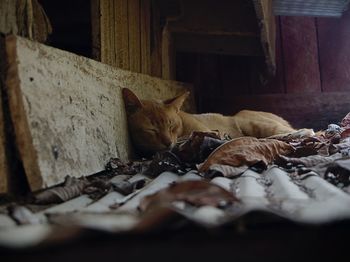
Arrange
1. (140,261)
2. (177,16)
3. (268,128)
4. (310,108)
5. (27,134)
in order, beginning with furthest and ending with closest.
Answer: (310,108), (177,16), (268,128), (27,134), (140,261)

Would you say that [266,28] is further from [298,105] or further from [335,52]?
[335,52]

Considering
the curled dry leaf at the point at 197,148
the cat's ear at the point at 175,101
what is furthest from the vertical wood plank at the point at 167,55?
the curled dry leaf at the point at 197,148

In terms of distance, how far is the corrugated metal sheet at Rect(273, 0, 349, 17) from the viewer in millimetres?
5238

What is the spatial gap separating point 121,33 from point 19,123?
2.21 metres

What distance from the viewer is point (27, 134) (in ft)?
6.18

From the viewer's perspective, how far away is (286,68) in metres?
5.88

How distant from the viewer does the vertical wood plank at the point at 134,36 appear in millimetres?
4168

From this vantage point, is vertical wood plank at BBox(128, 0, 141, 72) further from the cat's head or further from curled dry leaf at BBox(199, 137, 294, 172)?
curled dry leaf at BBox(199, 137, 294, 172)

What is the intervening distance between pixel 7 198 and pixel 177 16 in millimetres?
3493

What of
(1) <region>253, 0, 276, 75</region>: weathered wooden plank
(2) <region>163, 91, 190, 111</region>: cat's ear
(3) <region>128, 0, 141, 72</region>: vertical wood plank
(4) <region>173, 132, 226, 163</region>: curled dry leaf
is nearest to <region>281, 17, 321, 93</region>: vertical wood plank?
(1) <region>253, 0, 276, 75</region>: weathered wooden plank

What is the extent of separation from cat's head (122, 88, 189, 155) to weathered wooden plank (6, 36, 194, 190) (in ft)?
1.38

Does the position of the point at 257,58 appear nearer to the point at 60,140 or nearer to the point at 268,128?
the point at 268,128

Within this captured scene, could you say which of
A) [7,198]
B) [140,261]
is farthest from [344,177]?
[7,198]

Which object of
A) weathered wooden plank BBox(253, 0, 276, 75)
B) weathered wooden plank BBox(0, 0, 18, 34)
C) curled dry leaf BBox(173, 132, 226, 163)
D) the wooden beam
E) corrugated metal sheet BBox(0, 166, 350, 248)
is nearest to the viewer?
corrugated metal sheet BBox(0, 166, 350, 248)
